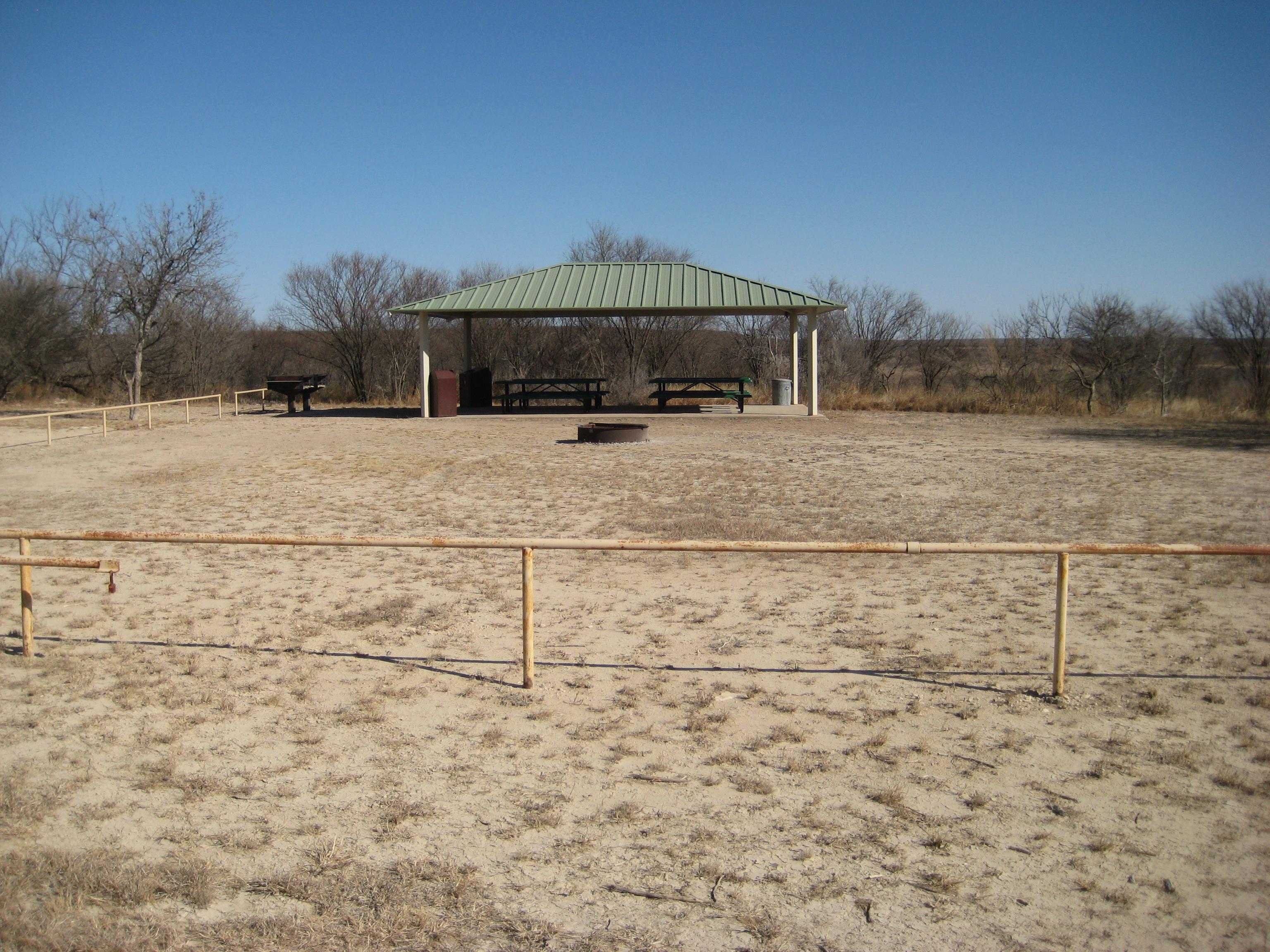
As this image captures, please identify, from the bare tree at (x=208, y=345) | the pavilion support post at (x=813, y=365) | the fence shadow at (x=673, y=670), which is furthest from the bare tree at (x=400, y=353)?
the fence shadow at (x=673, y=670)

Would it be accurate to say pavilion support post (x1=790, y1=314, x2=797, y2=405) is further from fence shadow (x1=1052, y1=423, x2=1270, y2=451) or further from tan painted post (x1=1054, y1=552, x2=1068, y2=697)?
tan painted post (x1=1054, y1=552, x2=1068, y2=697)

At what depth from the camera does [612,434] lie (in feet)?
56.2

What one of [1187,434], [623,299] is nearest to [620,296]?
[623,299]

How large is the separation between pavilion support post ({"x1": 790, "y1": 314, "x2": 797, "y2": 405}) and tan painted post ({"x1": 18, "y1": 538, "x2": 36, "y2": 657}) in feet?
64.7

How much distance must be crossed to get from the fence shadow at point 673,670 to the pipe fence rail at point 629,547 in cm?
20

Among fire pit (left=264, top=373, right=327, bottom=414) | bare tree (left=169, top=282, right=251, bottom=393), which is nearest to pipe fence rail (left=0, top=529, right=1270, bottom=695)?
fire pit (left=264, top=373, right=327, bottom=414)

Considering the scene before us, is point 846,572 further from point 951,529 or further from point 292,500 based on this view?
point 292,500

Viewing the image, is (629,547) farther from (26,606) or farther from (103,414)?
(103,414)

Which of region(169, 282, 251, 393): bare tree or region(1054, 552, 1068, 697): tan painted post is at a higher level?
region(169, 282, 251, 393): bare tree

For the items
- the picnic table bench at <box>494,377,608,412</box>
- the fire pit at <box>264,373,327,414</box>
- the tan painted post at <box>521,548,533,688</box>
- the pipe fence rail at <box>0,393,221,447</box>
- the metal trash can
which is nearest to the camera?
the tan painted post at <box>521,548,533,688</box>

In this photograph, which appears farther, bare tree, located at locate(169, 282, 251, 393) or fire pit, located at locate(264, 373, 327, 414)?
bare tree, located at locate(169, 282, 251, 393)

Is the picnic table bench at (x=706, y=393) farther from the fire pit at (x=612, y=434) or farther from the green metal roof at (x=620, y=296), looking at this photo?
the fire pit at (x=612, y=434)

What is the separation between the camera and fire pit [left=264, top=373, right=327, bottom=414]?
944 inches

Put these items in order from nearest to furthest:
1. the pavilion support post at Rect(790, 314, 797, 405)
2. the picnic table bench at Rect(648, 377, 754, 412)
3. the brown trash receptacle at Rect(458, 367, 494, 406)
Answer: the picnic table bench at Rect(648, 377, 754, 412) < the pavilion support post at Rect(790, 314, 797, 405) < the brown trash receptacle at Rect(458, 367, 494, 406)
